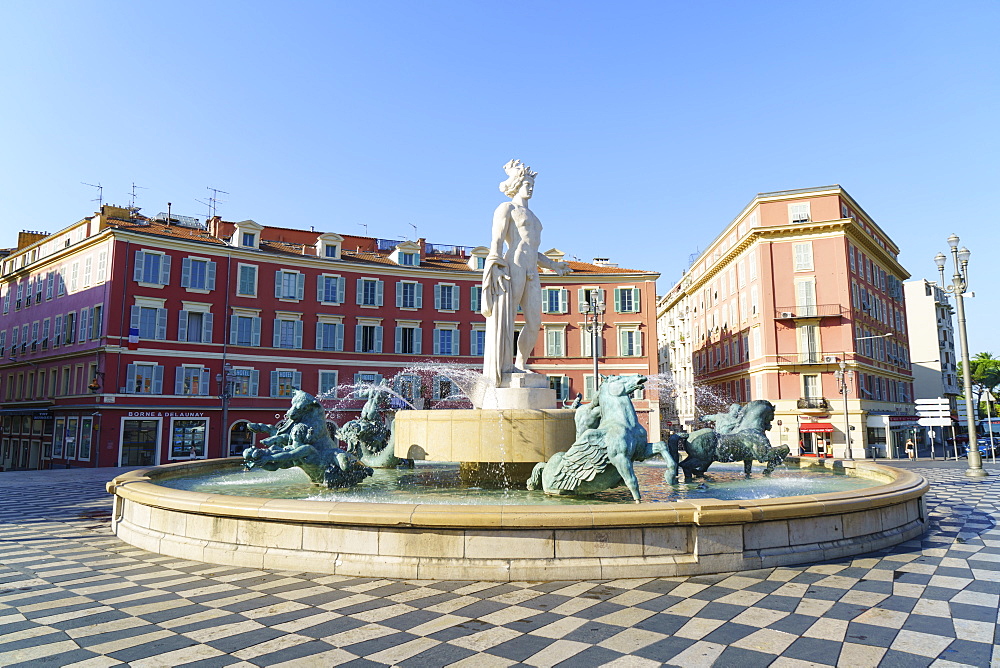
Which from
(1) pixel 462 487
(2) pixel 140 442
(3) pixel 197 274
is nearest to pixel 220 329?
(3) pixel 197 274

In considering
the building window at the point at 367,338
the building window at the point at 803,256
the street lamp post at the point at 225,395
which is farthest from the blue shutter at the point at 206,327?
the building window at the point at 803,256

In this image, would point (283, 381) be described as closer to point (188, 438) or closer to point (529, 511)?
point (188, 438)

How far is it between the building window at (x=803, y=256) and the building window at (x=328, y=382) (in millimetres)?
31329

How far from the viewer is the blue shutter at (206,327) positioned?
35656 mm

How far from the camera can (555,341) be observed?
43219 mm

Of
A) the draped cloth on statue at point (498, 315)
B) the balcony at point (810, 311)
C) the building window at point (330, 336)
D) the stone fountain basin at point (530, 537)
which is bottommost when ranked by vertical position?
the stone fountain basin at point (530, 537)

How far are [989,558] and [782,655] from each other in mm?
4620

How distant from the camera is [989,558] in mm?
6781

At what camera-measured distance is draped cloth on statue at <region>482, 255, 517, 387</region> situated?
10.5 metres

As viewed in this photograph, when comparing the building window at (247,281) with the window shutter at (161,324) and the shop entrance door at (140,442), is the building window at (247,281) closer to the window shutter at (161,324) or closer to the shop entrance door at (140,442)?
the window shutter at (161,324)

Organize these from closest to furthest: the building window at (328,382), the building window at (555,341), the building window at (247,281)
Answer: the building window at (247,281) → the building window at (328,382) → the building window at (555,341)

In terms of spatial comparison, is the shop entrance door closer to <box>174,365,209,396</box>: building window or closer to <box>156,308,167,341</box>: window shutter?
<box>174,365,209,396</box>: building window

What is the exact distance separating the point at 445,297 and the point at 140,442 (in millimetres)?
20218

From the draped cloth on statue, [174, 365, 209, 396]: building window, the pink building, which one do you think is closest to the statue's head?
the draped cloth on statue
